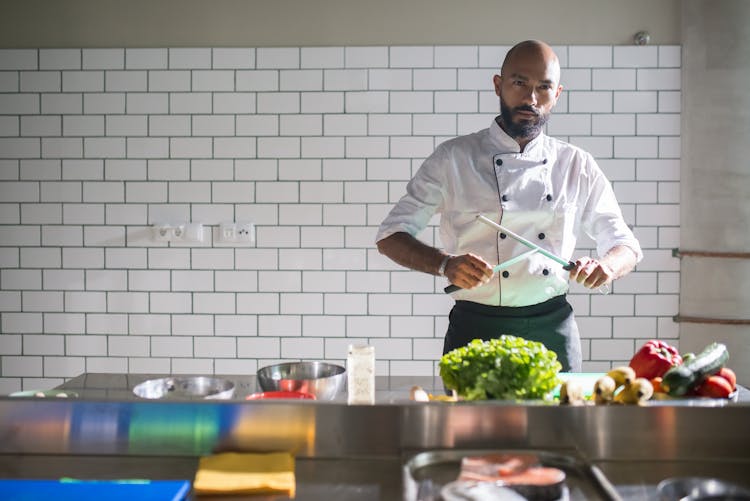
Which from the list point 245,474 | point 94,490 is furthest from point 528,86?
point 94,490

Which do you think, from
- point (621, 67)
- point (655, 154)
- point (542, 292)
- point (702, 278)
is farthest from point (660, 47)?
point (542, 292)

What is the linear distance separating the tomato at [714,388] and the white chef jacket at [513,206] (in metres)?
0.95

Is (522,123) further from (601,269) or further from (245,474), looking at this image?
(245,474)

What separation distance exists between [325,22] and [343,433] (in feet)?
9.55

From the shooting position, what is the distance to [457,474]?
160 cm

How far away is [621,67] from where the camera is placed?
4.08 metres

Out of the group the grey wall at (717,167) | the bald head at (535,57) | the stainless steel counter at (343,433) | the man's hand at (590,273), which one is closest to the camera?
the stainless steel counter at (343,433)

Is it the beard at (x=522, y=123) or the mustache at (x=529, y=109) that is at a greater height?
the mustache at (x=529, y=109)

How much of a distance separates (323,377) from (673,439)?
3.34ft

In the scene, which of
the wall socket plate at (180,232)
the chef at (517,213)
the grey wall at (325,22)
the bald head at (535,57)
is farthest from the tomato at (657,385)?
the wall socket plate at (180,232)

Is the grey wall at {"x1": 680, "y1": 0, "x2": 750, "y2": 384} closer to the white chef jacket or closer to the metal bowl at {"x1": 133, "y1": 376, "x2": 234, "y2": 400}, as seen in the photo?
the white chef jacket

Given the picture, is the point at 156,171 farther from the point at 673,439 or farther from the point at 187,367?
the point at 673,439

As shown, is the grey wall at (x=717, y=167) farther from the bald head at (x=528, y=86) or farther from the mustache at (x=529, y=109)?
the mustache at (x=529, y=109)

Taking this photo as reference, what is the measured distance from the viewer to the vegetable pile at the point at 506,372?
72.8 inches
